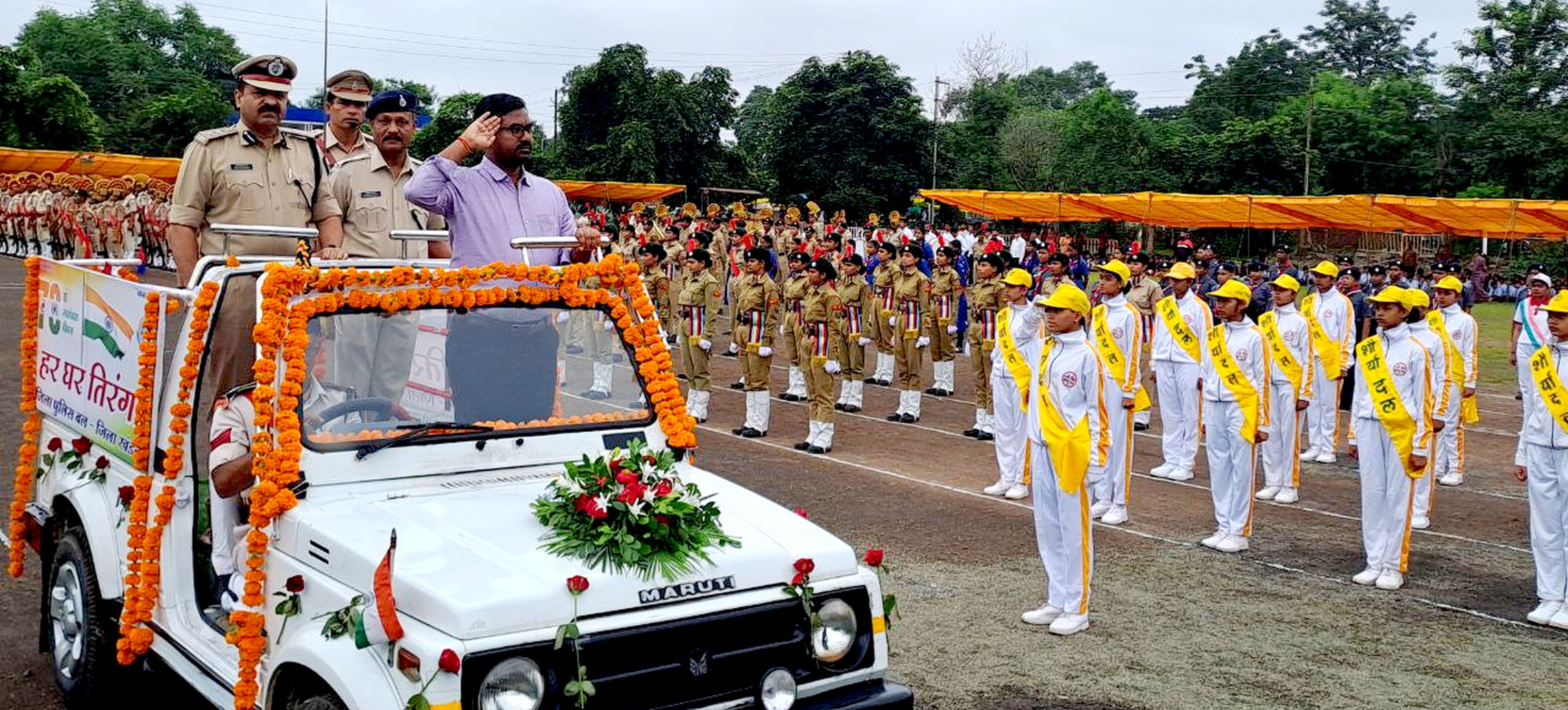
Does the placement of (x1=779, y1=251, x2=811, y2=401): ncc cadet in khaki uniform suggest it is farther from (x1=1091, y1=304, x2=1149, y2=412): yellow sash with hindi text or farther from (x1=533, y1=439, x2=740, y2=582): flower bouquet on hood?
(x1=533, y1=439, x2=740, y2=582): flower bouquet on hood

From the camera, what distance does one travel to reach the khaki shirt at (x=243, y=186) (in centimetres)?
657

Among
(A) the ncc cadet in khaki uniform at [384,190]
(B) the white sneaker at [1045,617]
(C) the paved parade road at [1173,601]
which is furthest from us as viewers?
(B) the white sneaker at [1045,617]

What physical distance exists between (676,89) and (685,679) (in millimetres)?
41149

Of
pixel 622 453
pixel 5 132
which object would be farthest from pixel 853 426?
pixel 5 132

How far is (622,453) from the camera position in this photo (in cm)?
485

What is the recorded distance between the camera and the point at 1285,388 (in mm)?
12789

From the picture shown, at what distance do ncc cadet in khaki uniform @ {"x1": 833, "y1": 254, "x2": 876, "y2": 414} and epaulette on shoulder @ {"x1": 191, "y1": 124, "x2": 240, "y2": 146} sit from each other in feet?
29.3

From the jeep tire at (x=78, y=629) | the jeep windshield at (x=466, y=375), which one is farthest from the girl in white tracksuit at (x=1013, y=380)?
the jeep tire at (x=78, y=629)

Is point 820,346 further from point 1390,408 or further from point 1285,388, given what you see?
point 1390,408

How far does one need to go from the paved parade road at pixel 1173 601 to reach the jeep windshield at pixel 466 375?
181 cm

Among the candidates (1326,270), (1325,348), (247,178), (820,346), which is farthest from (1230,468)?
(247,178)

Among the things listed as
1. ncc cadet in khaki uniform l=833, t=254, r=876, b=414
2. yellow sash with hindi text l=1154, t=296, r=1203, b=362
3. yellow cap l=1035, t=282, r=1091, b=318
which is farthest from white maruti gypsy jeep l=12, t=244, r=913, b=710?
ncc cadet in khaki uniform l=833, t=254, r=876, b=414

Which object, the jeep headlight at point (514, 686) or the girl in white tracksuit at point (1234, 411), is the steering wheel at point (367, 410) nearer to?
the jeep headlight at point (514, 686)

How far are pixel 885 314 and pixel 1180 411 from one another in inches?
210
